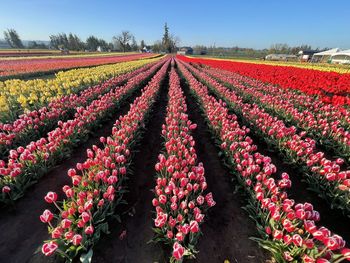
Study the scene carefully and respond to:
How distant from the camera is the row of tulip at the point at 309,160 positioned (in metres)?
3.82

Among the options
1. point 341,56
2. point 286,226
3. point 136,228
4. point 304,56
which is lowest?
point 304,56

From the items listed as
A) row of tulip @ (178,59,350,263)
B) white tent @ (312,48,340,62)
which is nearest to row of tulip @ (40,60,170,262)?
row of tulip @ (178,59,350,263)

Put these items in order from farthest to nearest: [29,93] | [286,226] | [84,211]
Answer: [29,93] → [84,211] → [286,226]

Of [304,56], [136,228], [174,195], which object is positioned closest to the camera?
[174,195]

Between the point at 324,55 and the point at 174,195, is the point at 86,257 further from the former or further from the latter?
the point at 324,55

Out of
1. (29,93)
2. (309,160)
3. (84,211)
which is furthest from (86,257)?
(29,93)

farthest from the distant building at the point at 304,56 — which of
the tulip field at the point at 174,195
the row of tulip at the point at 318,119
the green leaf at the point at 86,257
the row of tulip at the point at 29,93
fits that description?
the green leaf at the point at 86,257

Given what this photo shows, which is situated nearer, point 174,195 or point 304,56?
point 174,195

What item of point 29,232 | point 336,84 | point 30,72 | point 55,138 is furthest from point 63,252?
point 30,72

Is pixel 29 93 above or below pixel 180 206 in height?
below

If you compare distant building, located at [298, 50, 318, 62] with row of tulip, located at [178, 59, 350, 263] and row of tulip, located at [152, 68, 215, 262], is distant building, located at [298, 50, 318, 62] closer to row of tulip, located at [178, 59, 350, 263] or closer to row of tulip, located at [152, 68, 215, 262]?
row of tulip, located at [178, 59, 350, 263]

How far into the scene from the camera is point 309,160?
4.61 meters

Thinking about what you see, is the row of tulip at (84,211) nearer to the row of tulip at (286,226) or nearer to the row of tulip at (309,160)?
the row of tulip at (286,226)

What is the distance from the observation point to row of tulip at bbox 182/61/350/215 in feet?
12.5
